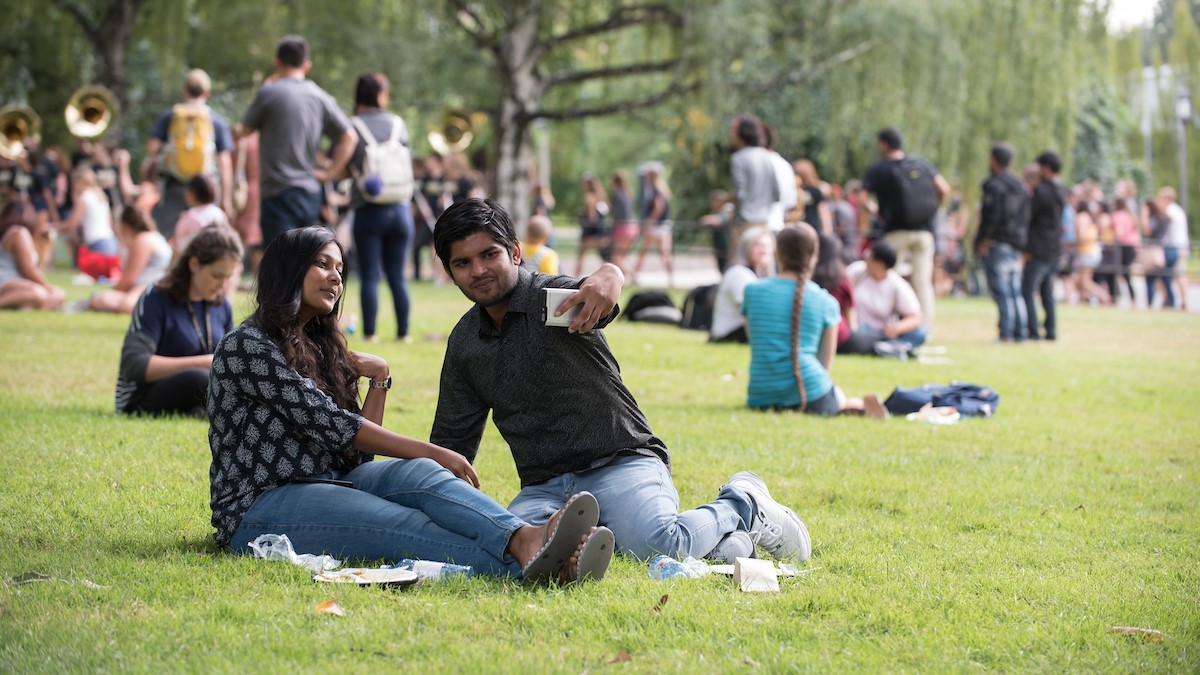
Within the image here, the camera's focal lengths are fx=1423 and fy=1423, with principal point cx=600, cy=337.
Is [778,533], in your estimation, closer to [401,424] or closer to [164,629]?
[164,629]

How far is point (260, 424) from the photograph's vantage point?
489 cm

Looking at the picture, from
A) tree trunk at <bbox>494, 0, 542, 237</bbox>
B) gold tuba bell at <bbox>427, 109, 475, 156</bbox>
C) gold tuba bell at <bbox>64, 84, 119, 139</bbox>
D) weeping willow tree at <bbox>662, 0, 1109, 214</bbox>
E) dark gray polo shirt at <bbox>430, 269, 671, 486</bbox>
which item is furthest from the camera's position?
gold tuba bell at <bbox>427, 109, 475, 156</bbox>

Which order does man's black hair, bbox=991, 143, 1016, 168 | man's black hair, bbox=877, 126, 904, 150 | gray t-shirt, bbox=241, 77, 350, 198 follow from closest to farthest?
gray t-shirt, bbox=241, 77, 350, 198 < man's black hair, bbox=877, 126, 904, 150 < man's black hair, bbox=991, 143, 1016, 168

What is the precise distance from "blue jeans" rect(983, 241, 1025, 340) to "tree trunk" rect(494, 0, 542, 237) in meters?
9.81

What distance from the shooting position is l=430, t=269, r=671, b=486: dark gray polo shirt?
5.09 m

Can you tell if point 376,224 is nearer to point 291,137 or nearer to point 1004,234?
point 291,137

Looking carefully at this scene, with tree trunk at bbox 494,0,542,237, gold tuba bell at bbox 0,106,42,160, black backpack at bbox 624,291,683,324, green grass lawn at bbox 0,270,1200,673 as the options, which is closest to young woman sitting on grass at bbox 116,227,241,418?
green grass lawn at bbox 0,270,1200,673

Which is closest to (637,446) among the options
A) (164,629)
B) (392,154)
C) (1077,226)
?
(164,629)

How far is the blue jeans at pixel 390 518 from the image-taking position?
187 inches

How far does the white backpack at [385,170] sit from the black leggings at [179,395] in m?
3.93

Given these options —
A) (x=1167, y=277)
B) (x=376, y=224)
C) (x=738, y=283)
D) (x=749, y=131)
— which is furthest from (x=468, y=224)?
(x=1167, y=277)

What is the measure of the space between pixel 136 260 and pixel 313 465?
9.59 m

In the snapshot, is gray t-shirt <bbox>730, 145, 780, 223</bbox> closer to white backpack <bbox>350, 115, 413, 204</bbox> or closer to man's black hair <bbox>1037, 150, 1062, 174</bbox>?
man's black hair <bbox>1037, 150, 1062, 174</bbox>

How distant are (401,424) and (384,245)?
4.42m
